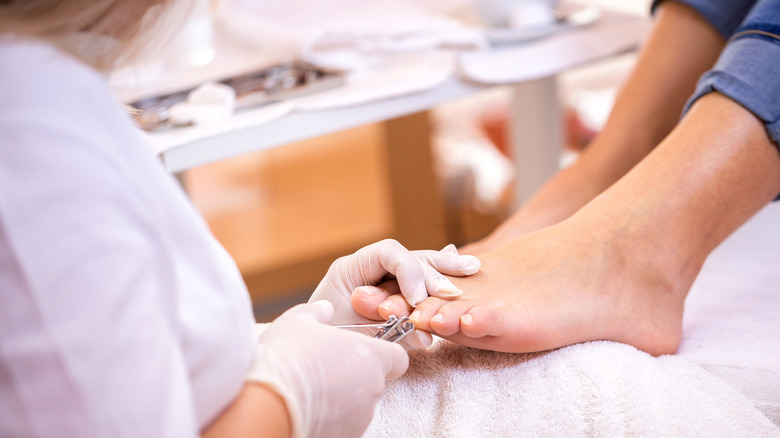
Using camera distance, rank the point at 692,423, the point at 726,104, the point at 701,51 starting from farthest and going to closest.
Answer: the point at 701,51, the point at 726,104, the point at 692,423

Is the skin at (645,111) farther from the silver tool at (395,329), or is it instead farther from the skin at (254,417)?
the skin at (254,417)

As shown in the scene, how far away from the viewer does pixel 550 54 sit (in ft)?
3.74

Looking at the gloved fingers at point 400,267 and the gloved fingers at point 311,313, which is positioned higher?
the gloved fingers at point 311,313

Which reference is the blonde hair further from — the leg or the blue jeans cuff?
the blue jeans cuff

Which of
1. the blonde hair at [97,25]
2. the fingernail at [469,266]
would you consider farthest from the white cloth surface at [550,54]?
the blonde hair at [97,25]

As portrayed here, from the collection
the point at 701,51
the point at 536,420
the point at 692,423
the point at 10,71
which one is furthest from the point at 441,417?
the point at 701,51

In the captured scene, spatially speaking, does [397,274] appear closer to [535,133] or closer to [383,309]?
[383,309]

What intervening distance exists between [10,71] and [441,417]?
1.38ft

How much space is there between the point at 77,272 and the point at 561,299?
48cm

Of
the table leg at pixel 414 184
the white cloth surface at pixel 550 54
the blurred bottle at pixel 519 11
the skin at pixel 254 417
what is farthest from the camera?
the table leg at pixel 414 184

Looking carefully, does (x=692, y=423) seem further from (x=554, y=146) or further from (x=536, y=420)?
(x=554, y=146)

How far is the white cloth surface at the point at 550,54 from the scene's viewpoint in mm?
1092

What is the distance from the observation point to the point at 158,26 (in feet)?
1.70

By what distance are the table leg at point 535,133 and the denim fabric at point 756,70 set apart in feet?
1.32
